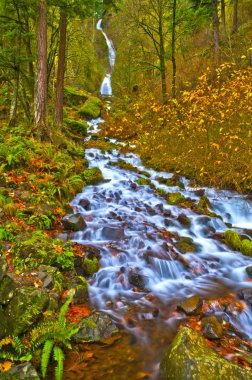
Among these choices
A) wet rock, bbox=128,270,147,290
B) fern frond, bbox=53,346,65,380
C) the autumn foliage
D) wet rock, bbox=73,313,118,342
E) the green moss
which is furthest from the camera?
the autumn foliage

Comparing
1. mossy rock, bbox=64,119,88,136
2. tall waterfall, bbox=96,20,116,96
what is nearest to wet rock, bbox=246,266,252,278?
mossy rock, bbox=64,119,88,136

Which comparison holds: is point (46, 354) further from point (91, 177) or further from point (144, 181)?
point (144, 181)

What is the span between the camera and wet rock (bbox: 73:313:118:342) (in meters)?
4.60

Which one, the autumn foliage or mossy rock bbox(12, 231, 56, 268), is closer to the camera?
mossy rock bbox(12, 231, 56, 268)

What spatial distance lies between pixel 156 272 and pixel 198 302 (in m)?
1.42

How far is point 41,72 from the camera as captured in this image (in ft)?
36.1

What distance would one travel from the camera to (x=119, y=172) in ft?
46.6

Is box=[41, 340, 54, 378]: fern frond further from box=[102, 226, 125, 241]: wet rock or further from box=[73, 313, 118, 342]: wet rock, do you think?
box=[102, 226, 125, 241]: wet rock

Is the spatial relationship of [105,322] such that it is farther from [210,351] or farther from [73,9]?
[73,9]

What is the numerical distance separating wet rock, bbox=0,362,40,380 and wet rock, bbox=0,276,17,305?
876mm

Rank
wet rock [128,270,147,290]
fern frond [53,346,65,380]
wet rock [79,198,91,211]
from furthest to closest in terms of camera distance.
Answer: wet rock [79,198,91,211] < wet rock [128,270,147,290] < fern frond [53,346,65,380]

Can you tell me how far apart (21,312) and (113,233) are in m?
4.28

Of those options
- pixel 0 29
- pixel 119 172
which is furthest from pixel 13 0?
pixel 119 172

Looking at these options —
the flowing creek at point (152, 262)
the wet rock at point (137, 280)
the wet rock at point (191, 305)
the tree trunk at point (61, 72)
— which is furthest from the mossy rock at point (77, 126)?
the wet rock at point (191, 305)
